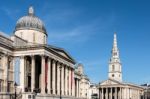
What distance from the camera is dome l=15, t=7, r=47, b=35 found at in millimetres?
79500

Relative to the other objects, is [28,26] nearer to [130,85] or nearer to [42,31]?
[42,31]

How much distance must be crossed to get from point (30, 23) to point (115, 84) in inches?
3599

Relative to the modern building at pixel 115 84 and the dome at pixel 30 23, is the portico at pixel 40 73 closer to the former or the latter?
the dome at pixel 30 23

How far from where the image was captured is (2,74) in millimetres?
61188

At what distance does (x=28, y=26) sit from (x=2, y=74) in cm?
2115

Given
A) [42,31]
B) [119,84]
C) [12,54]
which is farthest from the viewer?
[119,84]

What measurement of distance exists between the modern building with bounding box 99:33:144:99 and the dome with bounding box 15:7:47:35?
86997mm

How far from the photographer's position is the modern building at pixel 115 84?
531 ft

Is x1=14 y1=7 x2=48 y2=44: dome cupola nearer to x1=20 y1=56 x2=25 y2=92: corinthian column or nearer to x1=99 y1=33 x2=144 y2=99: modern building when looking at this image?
x1=20 y1=56 x2=25 y2=92: corinthian column

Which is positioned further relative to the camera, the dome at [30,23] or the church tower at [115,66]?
the church tower at [115,66]

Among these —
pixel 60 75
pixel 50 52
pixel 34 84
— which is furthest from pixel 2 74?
pixel 60 75

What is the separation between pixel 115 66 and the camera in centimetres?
16688

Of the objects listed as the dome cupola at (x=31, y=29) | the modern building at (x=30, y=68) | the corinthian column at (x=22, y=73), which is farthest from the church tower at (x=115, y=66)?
the corinthian column at (x=22, y=73)

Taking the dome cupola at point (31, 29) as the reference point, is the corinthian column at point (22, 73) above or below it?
below
